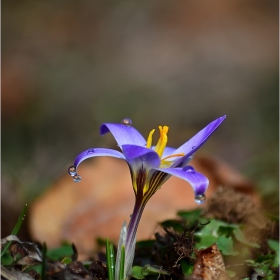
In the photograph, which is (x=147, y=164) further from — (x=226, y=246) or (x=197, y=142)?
(x=226, y=246)

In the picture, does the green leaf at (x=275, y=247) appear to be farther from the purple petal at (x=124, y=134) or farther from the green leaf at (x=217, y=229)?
the purple petal at (x=124, y=134)

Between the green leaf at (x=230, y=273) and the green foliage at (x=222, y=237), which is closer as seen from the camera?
the green leaf at (x=230, y=273)

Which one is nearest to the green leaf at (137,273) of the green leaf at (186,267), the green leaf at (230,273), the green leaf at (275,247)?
the green leaf at (186,267)

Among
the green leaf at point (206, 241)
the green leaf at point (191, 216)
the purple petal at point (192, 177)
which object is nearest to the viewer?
the purple petal at point (192, 177)

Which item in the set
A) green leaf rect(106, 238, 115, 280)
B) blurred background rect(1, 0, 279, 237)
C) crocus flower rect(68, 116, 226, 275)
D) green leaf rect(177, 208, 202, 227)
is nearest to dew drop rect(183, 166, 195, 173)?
crocus flower rect(68, 116, 226, 275)

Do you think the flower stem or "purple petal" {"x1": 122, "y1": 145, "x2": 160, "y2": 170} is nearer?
"purple petal" {"x1": 122, "y1": 145, "x2": 160, "y2": 170}

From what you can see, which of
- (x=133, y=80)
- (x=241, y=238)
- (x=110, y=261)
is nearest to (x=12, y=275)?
(x=110, y=261)

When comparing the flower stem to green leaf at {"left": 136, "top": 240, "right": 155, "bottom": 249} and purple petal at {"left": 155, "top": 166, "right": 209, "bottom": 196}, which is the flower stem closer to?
purple petal at {"left": 155, "top": 166, "right": 209, "bottom": 196}
